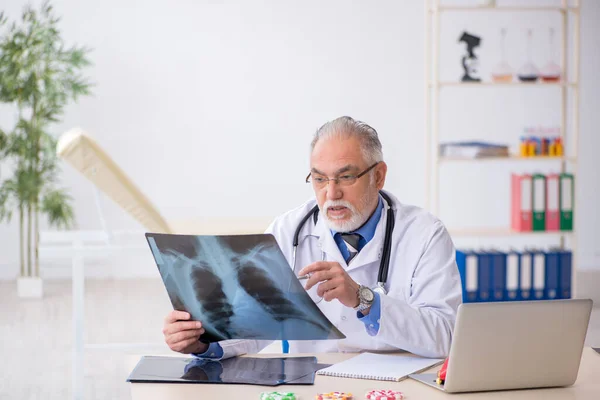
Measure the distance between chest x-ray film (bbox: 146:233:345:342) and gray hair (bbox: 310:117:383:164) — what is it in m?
0.58

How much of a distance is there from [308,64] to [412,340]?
4783 millimetres

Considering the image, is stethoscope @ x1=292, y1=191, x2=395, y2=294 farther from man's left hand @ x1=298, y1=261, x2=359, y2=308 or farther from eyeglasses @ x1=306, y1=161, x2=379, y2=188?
man's left hand @ x1=298, y1=261, x2=359, y2=308

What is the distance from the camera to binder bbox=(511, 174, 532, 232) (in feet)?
17.5

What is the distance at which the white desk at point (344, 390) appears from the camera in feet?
5.64

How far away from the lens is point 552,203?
5406 millimetres

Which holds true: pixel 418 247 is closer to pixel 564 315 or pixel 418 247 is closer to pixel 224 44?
pixel 564 315

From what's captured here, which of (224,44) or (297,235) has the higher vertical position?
(224,44)

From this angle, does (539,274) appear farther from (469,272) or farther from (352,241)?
(352,241)

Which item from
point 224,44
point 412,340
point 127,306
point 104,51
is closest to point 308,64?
point 224,44

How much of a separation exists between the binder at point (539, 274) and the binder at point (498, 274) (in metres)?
0.21

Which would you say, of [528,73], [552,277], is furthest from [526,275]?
[528,73]

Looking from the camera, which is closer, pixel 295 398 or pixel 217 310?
pixel 295 398

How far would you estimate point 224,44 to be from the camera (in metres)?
6.54

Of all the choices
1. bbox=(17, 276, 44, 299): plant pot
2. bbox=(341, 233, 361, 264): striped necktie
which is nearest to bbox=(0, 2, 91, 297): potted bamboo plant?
bbox=(17, 276, 44, 299): plant pot
